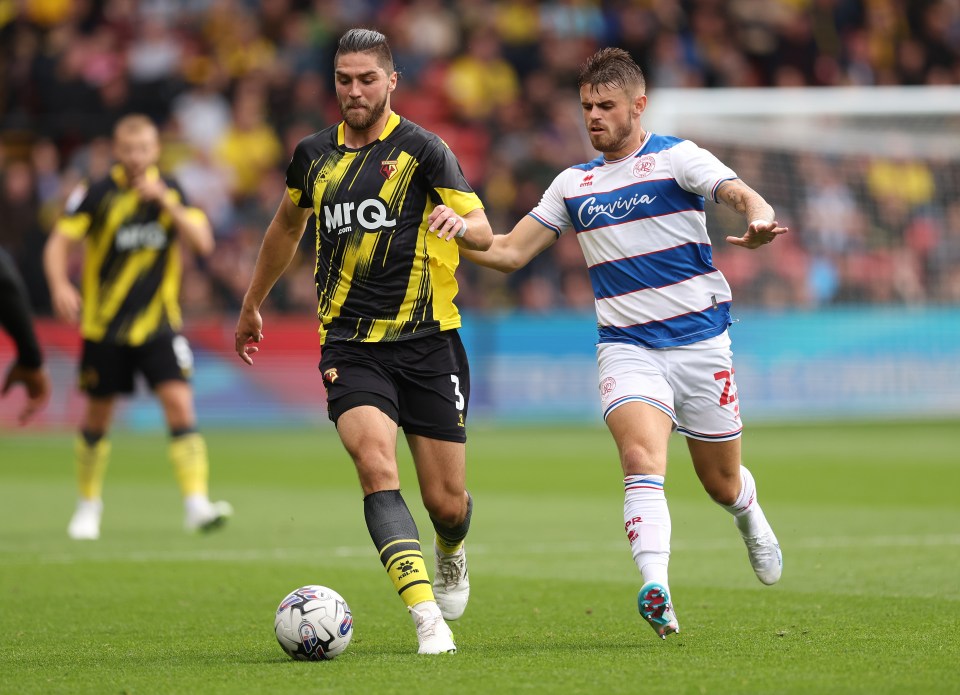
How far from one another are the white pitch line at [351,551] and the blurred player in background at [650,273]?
9.79ft

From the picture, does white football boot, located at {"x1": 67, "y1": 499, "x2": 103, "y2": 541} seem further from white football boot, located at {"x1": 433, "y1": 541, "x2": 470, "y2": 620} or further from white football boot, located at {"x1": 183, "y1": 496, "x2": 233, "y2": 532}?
white football boot, located at {"x1": 433, "y1": 541, "x2": 470, "y2": 620}

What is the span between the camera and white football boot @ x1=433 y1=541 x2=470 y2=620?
715 centimetres

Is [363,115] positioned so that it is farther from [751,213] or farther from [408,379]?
[751,213]

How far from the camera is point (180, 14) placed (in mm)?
23156

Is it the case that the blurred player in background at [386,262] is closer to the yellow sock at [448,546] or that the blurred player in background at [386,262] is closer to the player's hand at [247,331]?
the yellow sock at [448,546]

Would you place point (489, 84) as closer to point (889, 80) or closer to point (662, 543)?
point (889, 80)

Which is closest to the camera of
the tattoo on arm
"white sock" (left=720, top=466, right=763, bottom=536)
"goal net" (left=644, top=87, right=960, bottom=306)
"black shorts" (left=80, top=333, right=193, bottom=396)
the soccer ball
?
the soccer ball

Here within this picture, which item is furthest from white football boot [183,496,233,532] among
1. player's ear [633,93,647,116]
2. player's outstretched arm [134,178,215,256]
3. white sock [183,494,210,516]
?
player's ear [633,93,647,116]

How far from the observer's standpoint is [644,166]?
688 cm

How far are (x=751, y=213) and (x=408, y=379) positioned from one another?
61.6 inches

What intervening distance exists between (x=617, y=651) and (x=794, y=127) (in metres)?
15.7

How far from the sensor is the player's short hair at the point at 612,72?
6.81 meters

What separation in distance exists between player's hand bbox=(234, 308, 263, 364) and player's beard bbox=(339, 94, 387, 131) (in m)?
1.01

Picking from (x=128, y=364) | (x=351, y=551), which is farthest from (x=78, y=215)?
(x=351, y=551)
